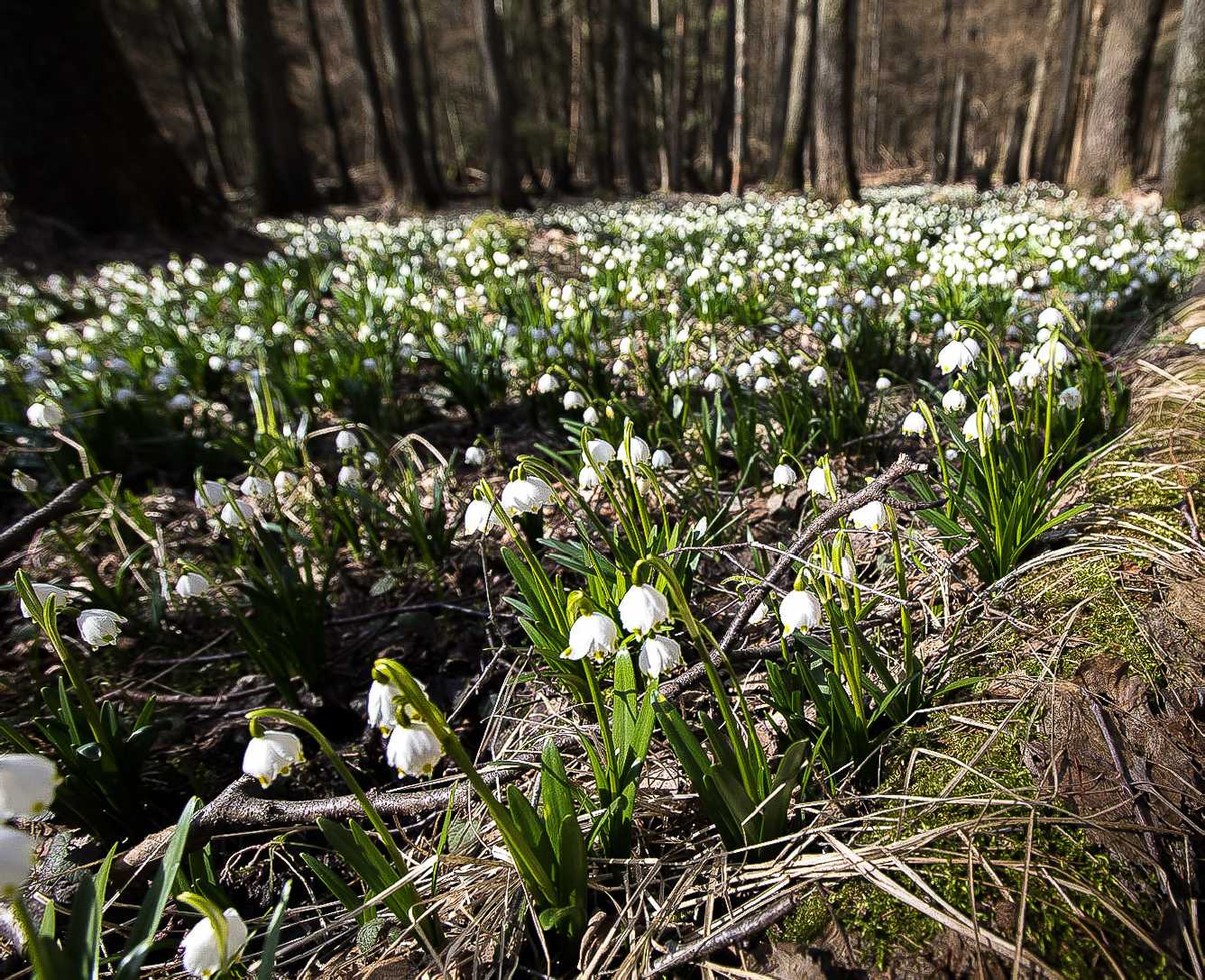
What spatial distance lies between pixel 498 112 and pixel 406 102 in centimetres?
202

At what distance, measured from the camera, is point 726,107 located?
68.7 ft

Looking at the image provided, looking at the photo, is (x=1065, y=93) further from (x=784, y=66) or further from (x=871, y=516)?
(x=871, y=516)

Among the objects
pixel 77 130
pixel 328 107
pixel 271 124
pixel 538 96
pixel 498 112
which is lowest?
pixel 77 130

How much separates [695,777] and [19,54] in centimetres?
1033

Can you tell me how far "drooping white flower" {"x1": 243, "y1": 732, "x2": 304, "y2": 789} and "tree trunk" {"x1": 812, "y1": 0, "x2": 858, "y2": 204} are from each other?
10.3 meters

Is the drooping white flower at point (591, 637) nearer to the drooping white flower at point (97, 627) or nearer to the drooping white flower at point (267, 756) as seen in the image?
the drooping white flower at point (267, 756)

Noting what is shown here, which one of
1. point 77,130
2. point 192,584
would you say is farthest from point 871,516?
point 77,130

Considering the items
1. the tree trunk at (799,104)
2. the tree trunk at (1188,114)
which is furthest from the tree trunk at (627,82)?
the tree trunk at (1188,114)

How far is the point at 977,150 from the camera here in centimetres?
4228

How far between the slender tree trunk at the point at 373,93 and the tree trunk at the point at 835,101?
8040mm

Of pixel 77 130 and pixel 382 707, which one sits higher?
pixel 77 130

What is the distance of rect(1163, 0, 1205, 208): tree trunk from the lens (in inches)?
279

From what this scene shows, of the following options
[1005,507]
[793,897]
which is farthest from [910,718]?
[1005,507]

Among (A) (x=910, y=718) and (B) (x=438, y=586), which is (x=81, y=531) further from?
(A) (x=910, y=718)
